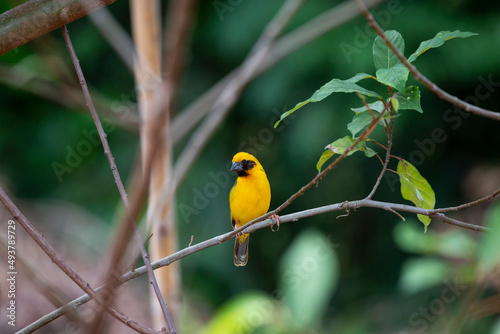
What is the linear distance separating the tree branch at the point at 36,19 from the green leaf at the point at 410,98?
915mm

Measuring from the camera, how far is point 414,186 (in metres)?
1.76

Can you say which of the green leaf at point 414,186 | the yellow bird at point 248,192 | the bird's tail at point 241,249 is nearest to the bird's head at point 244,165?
the yellow bird at point 248,192

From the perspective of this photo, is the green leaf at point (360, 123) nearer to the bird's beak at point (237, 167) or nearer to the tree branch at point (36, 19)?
the tree branch at point (36, 19)

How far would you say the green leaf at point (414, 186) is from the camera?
1.76 metres

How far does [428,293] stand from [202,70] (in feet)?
11.5

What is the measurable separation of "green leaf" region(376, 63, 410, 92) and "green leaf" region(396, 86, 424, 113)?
8 cm

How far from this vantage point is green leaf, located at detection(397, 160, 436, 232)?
1.76m

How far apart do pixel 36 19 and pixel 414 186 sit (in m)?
1.26

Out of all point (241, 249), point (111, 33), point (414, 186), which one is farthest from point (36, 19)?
point (241, 249)

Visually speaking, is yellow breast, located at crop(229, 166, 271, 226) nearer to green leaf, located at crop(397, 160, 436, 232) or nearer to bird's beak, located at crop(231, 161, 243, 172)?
bird's beak, located at crop(231, 161, 243, 172)

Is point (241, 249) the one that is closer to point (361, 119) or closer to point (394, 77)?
point (361, 119)

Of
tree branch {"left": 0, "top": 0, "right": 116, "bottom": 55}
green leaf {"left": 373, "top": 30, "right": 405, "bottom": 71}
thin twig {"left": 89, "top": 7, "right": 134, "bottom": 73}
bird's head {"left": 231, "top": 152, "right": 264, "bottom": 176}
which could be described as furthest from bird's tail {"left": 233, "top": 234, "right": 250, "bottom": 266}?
tree branch {"left": 0, "top": 0, "right": 116, "bottom": 55}

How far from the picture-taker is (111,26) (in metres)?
3.23

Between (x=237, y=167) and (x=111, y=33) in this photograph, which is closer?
(x=111, y=33)
